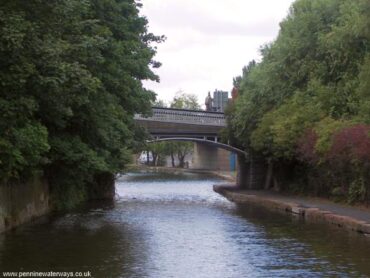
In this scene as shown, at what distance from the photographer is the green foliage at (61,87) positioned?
1823cm

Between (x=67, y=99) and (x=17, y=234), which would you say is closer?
(x=67, y=99)

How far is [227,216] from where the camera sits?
3297 centimetres

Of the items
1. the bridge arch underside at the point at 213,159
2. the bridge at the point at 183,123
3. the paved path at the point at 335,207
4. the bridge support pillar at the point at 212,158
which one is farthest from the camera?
the bridge support pillar at the point at 212,158

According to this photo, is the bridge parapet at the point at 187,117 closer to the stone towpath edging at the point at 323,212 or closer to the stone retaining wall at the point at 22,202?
the stone towpath edging at the point at 323,212

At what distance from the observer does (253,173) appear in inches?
2229

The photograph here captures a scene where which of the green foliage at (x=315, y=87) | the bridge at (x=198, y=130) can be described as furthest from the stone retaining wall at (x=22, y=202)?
the bridge at (x=198, y=130)

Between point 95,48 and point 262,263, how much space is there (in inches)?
391

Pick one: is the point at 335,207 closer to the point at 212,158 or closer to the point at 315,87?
the point at 315,87

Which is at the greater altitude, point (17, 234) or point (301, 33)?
point (301, 33)

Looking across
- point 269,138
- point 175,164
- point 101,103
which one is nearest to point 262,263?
point 101,103

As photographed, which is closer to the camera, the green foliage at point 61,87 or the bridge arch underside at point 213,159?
the green foliage at point 61,87

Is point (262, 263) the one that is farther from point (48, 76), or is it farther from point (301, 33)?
point (301, 33)

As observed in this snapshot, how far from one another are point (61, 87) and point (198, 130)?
4169 cm

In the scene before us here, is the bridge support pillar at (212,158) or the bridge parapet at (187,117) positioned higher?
the bridge parapet at (187,117)
